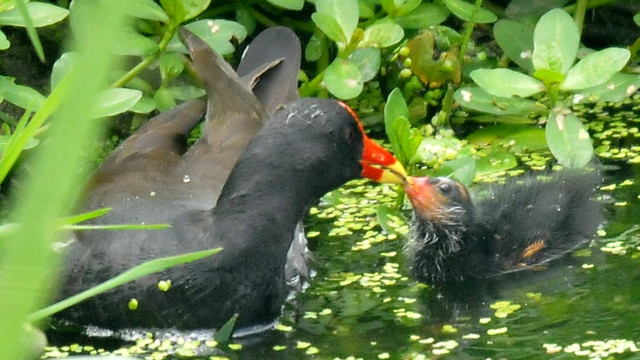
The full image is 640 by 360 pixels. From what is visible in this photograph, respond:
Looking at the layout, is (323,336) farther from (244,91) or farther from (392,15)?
(392,15)

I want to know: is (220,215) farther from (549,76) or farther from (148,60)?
(549,76)

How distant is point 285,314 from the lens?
3635mm

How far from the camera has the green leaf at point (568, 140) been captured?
13.8 feet

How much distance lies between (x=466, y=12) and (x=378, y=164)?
1.26 m

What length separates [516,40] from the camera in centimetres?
499

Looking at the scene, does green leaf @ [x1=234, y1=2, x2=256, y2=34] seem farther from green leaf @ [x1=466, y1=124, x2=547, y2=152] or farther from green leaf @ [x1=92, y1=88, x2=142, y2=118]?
green leaf @ [x1=92, y1=88, x2=142, y2=118]

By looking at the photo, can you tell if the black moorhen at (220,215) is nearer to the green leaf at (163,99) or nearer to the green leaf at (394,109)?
the green leaf at (394,109)

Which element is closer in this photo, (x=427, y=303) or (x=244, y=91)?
(x=427, y=303)

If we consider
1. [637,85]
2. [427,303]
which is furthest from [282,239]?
[637,85]

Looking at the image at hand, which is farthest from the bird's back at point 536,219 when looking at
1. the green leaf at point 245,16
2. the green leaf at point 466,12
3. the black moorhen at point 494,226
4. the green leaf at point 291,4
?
the green leaf at point 245,16

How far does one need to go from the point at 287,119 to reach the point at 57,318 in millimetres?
940

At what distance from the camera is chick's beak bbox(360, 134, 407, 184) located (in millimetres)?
3678

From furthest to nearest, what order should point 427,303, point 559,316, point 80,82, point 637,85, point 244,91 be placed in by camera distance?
point 637,85
point 244,91
point 427,303
point 559,316
point 80,82

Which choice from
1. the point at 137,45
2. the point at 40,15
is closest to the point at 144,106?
the point at 137,45
